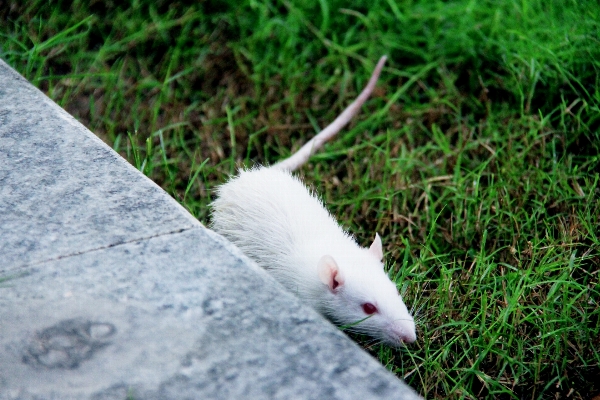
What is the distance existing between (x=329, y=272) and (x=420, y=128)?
5.26ft

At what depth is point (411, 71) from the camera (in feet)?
13.1

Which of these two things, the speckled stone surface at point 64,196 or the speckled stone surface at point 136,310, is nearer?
the speckled stone surface at point 136,310

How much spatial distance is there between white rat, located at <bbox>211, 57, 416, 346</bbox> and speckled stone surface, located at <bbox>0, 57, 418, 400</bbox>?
56cm

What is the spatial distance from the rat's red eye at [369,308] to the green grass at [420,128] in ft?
0.39

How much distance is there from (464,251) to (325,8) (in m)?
1.90

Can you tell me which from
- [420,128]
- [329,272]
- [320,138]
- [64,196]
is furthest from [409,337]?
[420,128]

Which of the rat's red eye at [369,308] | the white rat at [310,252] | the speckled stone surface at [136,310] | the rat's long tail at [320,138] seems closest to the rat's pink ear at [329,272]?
the white rat at [310,252]

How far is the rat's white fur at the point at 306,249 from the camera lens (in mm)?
2287

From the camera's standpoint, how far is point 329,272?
2314 millimetres

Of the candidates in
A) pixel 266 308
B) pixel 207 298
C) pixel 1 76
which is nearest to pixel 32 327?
pixel 207 298

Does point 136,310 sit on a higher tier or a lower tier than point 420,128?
higher

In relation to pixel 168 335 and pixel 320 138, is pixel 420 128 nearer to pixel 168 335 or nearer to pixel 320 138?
pixel 320 138

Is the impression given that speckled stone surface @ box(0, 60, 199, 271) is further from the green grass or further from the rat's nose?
the rat's nose

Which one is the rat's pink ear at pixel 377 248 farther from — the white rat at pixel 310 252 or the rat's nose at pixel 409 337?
the rat's nose at pixel 409 337
